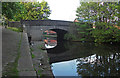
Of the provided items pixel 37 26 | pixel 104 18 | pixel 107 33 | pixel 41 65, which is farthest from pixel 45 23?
pixel 41 65

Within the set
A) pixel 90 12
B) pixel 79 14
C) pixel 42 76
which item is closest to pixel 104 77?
pixel 42 76

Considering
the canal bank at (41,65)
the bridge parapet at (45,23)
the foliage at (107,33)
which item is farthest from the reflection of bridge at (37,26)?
the canal bank at (41,65)

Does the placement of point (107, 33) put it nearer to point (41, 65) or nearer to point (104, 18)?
point (104, 18)

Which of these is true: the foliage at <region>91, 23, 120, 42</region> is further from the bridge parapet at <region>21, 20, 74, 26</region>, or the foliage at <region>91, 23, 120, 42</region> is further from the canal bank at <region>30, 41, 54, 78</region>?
the canal bank at <region>30, 41, 54, 78</region>

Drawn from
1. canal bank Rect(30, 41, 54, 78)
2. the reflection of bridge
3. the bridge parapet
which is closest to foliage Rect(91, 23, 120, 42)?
the bridge parapet

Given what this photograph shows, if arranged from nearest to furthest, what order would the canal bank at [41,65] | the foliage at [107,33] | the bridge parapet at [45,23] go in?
the canal bank at [41,65] < the foliage at [107,33] < the bridge parapet at [45,23]

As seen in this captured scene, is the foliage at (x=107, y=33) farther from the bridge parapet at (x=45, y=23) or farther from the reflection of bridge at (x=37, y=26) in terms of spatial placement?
the reflection of bridge at (x=37, y=26)

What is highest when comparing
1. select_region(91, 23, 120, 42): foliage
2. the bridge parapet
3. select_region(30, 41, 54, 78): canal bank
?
the bridge parapet

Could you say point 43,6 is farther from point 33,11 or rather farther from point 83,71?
point 83,71

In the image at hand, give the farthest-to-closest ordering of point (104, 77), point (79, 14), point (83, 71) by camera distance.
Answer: point (79, 14) < point (83, 71) < point (104, 77)

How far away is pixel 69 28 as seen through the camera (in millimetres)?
20094

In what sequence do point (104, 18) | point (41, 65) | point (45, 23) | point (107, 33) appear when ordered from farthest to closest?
1. point (45, 23)
2. point (104, 18)
3. point (107, 33)
4. point (41, 65)

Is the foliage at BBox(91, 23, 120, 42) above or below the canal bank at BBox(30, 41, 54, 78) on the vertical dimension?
above

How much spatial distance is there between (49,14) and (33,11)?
430cm
